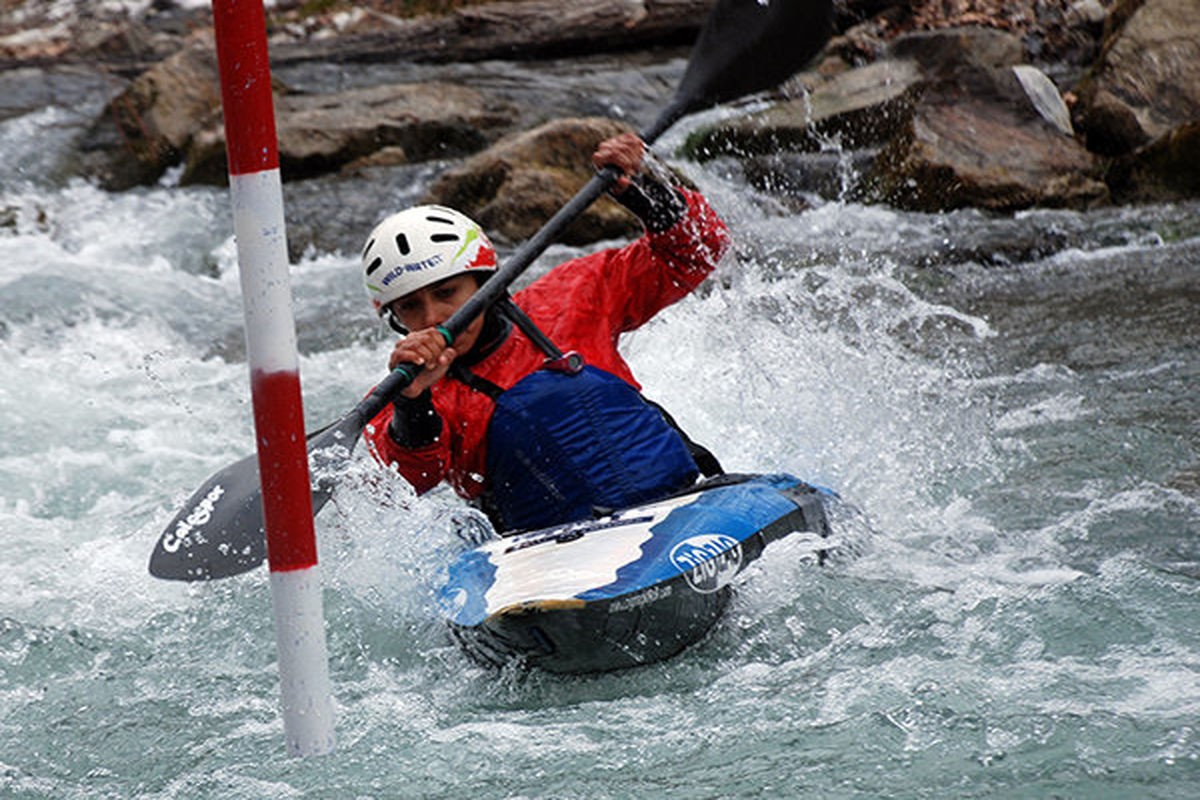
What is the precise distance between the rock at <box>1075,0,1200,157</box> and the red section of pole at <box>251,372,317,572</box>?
7696 millimetres

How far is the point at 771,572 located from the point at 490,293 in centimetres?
108

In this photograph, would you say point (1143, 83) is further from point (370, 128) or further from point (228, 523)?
point (228, 523)

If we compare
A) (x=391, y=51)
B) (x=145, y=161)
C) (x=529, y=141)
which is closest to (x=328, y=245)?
(x=529, y=141)

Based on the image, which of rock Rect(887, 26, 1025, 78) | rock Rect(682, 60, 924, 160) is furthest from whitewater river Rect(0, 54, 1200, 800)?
rock Rect(887, 26, 1025, 78)

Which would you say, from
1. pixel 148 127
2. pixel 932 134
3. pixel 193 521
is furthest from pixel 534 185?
pixel 193 521

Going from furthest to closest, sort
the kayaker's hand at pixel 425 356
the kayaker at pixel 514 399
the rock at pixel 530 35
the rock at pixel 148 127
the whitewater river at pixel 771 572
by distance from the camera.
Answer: the rock at pixel 530 35 < the rock at pixel 148 127 < the kayaker at pixel 514 399 < the kayaker's hand at pixel 425 356 < the whitewater river at pixel 771 572

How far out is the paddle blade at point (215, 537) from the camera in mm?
3438

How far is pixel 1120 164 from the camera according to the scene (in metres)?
9.02

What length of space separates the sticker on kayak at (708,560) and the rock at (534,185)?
5.40 metres

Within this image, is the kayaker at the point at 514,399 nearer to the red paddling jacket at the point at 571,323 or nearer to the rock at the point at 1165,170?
the red paddling jacket at the point at 571,323

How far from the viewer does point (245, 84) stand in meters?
2.50

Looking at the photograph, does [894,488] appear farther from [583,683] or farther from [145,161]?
[145,161]

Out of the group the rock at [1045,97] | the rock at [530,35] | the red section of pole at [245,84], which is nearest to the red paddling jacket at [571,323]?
the red section of pole at [245,84]

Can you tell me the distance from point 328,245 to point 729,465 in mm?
4820
